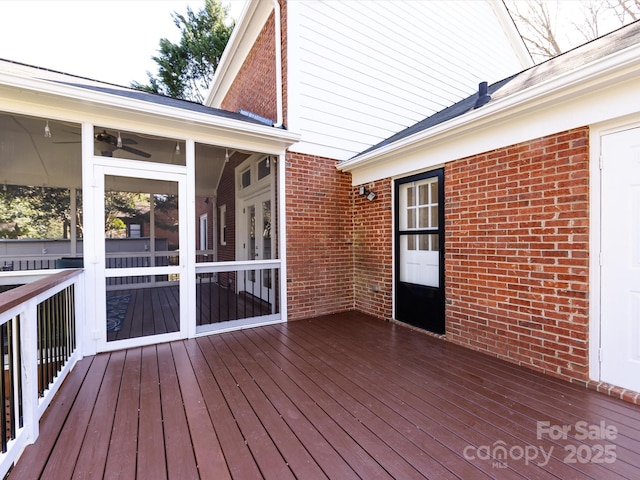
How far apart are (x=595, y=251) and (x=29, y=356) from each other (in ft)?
14.2

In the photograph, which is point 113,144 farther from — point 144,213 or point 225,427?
point 225,427

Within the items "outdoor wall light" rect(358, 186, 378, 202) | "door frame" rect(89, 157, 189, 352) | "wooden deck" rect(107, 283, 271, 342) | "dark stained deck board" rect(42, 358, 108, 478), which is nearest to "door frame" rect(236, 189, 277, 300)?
"wooden deck" rect(107, 283, 271, 342)

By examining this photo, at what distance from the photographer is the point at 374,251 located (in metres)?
4.92

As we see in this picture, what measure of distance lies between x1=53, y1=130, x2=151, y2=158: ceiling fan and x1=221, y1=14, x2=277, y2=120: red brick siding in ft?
7.46

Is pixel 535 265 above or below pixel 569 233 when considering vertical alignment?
below

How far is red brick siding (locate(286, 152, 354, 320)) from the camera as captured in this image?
4.65 meters

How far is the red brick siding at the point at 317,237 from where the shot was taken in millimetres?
4652

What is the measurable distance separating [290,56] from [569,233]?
4.35m

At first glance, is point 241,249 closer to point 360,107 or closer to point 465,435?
point 360,107

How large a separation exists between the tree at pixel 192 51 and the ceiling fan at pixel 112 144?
1202cm

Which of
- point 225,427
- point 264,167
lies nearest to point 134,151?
point 264,167

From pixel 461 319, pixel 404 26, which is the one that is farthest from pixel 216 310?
pixel 404 26

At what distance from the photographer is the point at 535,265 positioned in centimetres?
289

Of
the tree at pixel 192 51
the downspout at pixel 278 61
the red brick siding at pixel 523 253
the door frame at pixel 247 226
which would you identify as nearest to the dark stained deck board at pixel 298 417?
the door frame at pixel 247 226
